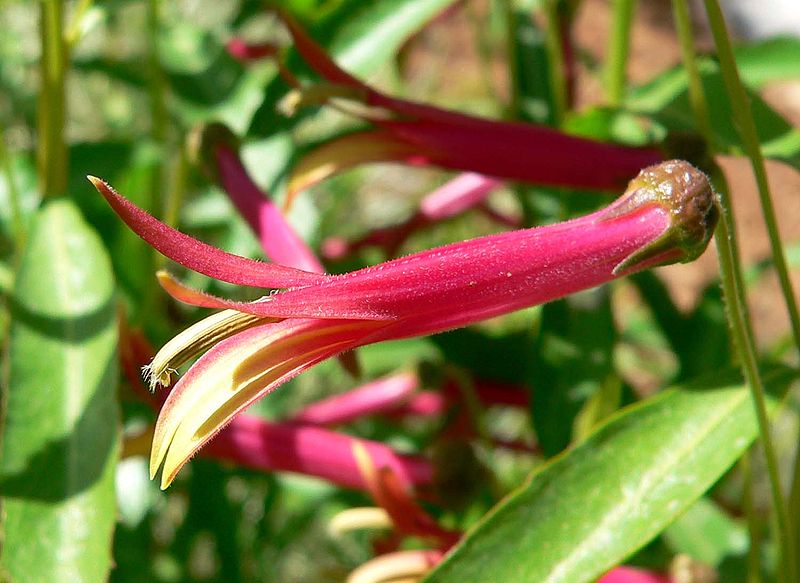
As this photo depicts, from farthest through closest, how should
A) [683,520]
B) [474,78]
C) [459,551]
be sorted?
[474,78]
[683,520]
[459,551]

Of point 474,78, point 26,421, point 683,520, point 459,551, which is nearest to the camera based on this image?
point 459,551

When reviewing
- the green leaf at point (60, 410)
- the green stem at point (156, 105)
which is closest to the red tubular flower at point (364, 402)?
the green stem at point (156, 105)

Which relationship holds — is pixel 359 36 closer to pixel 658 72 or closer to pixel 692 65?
pixel 692 65

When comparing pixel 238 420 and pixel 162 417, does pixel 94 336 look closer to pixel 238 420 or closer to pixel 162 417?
pixel 238 420

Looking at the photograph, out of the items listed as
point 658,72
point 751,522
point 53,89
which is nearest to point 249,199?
point 53,89

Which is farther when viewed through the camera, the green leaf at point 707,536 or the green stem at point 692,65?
the green leaf at point 707,536

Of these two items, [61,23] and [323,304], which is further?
[61,23]

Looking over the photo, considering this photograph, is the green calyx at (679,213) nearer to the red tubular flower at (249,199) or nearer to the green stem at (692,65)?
the green stem at (692,65)

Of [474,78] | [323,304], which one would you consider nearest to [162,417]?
[323,304]
